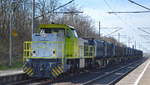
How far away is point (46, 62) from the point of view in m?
17.2

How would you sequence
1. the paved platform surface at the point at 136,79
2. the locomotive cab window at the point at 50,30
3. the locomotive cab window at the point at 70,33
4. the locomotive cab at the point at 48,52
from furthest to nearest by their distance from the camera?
the locomotive cab window at the point at 70,33, the locomotive cab window at the point at 50,30, the locomotive cab at the point at 48,52, the paved platform surface at the point at 136,79

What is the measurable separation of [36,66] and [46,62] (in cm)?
68

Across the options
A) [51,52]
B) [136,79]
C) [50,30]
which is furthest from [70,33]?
[136,79]

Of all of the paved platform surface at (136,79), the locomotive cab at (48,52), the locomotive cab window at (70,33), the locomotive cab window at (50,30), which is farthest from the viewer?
the locomotive cab window at (70,33)

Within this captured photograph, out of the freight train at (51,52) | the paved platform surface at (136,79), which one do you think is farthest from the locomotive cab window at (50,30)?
the paved platform surface at (136,79)

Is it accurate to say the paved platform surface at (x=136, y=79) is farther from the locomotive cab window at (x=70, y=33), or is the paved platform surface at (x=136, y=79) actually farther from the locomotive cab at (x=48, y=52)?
the locomotive cab window at (x=70, y=33)

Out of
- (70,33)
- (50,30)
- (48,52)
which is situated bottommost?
(48,52)

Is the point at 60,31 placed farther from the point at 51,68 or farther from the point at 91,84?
the point at 91,84

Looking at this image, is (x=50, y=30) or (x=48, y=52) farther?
(x=50, y=30)

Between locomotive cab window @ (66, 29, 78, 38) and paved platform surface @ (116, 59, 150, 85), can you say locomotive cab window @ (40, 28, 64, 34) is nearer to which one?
locomotive cab window @ (66, 29, 78, 38)

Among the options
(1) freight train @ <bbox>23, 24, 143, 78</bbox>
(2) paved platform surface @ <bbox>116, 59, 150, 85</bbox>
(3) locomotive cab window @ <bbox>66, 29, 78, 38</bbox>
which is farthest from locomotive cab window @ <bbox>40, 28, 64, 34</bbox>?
(2) paved platform surface @ <bbox>116, 59, 150, 85</bbox>

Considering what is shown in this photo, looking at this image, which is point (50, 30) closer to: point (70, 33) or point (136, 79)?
point (70, 33)

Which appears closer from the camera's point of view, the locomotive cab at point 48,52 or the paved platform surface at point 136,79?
the paved platform surface at point 136,79

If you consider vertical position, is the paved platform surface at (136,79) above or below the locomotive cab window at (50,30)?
below
